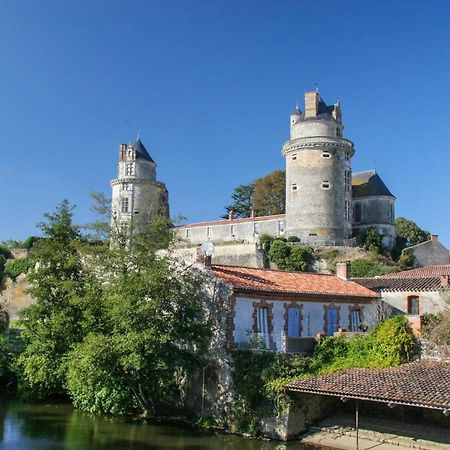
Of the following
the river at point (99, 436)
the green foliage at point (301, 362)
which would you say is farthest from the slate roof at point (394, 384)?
the river at point (99, 436)

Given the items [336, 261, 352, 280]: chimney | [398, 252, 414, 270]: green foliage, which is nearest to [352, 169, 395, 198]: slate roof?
[398, 252, 414, 270]: green foliage

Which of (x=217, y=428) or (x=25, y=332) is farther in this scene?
(x=25, y=332)

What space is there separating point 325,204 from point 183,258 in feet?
107

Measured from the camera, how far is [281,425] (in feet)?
76.3

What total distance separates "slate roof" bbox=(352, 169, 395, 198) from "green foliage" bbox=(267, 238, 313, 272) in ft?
35.4

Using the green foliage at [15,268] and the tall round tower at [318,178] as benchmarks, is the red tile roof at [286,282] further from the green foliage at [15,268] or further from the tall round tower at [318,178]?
the green foliage at [15,268]

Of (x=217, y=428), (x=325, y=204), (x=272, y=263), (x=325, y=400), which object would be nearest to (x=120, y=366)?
(x=217, y=428)

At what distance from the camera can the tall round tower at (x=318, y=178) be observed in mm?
58375

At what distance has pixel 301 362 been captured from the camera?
2519 cm

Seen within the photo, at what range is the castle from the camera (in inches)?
2301

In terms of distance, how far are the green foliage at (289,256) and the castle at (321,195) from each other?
2349 millimetres

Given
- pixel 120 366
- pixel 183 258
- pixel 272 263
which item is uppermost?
pixel 272 263

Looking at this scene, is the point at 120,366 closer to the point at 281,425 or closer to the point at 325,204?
the point at 281,425

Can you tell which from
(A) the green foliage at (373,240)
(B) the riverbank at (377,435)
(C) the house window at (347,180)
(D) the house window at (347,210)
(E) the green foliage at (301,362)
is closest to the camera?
(B) the riverbank at (377,435)
